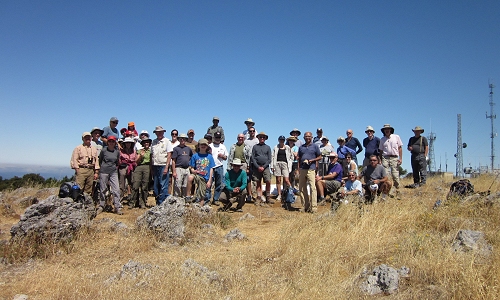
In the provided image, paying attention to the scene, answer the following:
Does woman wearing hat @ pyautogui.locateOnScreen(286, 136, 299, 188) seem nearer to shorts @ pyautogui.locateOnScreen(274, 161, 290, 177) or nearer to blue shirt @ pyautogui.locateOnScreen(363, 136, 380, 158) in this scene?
shorts @ pyautogui.locateOnScreen(274, 161, 290, 177)

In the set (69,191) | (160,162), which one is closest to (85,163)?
(69,191)

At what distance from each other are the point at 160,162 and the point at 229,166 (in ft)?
6.61

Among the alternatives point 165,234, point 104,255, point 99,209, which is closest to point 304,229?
point 165,234

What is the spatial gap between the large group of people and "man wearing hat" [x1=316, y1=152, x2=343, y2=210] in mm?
28

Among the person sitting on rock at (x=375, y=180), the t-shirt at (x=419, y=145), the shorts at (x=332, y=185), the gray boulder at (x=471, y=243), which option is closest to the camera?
the gray boulder at (x=471, y=243)

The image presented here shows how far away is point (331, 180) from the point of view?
Answer: 36.0ft

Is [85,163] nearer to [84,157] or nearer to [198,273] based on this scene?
[84,157]

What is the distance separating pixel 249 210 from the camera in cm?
1033

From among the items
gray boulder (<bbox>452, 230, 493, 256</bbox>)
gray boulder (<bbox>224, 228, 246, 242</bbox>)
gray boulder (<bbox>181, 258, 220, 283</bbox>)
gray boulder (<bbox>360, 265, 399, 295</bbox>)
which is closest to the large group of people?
gray boulder (<bbox>224, 228, 246, 242</bbox>)

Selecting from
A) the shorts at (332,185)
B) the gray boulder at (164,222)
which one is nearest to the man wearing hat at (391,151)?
the shorts at (332,185)

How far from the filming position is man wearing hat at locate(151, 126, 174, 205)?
10.2m

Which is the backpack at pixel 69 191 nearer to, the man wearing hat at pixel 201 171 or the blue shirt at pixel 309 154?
the man wearing hat at pixel 201 171

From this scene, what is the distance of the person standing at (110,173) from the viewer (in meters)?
9.40

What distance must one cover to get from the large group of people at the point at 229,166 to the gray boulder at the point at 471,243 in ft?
A: 8.68
